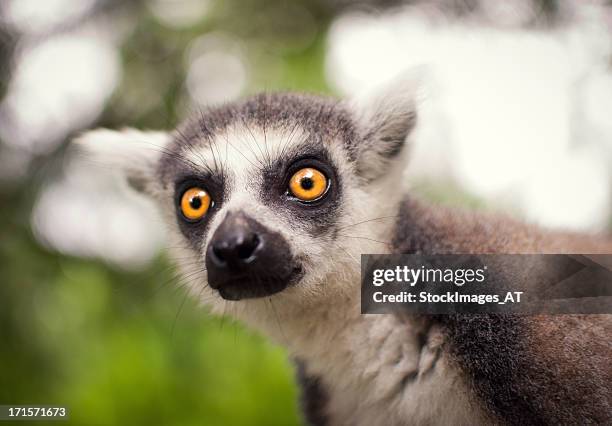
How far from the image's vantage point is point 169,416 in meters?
2.93

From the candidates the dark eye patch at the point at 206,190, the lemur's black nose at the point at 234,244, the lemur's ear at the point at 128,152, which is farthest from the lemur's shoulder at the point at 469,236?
the lemur's ear at the point at 128,152

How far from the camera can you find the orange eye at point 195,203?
208 cm

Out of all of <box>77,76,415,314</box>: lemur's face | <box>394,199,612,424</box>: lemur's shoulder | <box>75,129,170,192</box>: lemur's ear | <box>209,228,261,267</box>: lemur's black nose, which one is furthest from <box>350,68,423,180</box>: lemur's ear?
<box>75,129,170,192</box>: lemur's ear

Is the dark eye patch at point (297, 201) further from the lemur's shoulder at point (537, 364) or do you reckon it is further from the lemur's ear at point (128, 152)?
the lemur's ear at point (128, 152)

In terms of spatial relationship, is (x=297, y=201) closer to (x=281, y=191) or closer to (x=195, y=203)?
(x=281, y=191)

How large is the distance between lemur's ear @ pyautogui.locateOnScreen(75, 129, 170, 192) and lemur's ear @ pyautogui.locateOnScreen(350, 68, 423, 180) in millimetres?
965

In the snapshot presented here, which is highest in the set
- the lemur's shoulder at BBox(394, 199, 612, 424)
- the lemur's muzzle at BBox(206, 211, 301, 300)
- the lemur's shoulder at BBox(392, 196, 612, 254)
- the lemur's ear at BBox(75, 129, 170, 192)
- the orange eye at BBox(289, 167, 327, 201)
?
the lemur's ear at BBox(75, 129, 170, 192)

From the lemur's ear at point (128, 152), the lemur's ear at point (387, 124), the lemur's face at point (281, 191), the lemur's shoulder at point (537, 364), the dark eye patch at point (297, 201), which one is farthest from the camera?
the lemur's ear at point (128, 152)

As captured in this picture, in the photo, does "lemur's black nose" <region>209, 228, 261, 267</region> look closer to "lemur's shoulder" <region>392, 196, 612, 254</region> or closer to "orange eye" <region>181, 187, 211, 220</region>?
"orange eye" <region>181, 187, 211, 220</region>

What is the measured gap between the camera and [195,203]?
2.10 m

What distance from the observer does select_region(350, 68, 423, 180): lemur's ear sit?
7.18 ft

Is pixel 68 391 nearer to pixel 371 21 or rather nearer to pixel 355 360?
pixel 355 360

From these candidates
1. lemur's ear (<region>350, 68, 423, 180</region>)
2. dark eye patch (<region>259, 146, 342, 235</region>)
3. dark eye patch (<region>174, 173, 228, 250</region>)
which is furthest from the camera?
lemur's ear (<region>350, 68, 423, 180</region>)

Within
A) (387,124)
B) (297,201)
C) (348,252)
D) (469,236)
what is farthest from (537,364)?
(387,124)
